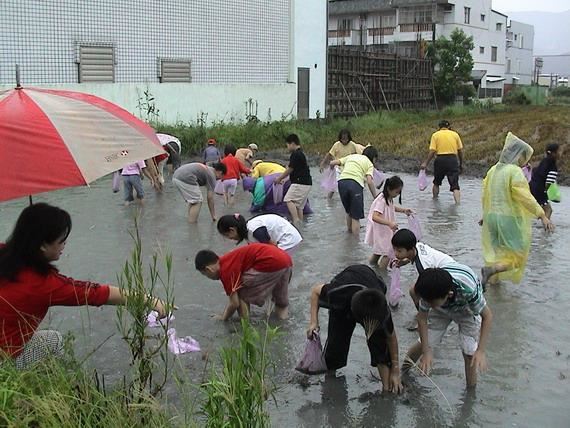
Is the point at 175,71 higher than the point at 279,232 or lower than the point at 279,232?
higher

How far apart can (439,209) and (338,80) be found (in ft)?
55.7

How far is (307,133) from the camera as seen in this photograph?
22.4 m

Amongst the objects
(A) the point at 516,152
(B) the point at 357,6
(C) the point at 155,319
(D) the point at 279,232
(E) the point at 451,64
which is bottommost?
(C) the point at 155,319

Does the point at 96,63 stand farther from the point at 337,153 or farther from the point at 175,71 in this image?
the point at 337,153

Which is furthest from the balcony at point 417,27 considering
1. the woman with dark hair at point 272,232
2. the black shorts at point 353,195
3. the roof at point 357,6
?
the woman with dark hair at point 272,232

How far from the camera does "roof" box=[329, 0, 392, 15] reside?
48.2 metres

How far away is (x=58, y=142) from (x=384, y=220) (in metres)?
4.36

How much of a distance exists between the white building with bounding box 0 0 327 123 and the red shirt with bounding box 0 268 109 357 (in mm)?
14356

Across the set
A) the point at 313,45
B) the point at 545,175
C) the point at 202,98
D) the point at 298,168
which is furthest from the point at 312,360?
the point at 313,45

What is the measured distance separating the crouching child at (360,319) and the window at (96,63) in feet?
51.0

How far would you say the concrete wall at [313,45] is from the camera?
83.6ft

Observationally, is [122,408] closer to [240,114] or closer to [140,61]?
[140,61]

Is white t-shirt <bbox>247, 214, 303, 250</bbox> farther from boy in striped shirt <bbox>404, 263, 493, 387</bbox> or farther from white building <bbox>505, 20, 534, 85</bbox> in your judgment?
white building <bbox>505, 20, 534, 85</bbox>

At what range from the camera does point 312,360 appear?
5230 mm
